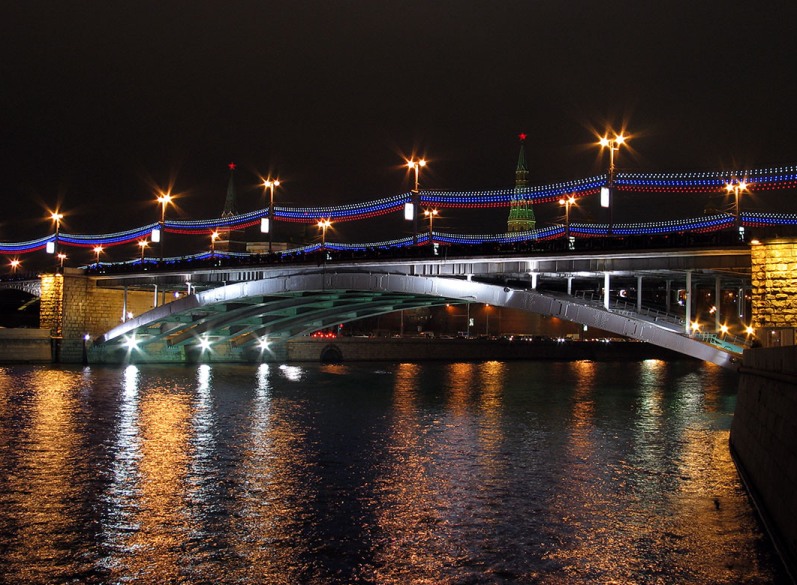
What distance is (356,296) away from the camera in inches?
2110

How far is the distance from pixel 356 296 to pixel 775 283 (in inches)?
1041

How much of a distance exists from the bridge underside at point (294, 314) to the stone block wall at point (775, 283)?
2.20 metres

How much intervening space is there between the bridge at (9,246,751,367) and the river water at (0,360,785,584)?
13.6 feet

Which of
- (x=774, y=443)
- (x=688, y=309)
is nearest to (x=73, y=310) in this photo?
(x=688, y=309)

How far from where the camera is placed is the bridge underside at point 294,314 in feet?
121

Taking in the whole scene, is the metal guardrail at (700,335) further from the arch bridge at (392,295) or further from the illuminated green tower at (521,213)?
the illuminated green tower at (521,213)

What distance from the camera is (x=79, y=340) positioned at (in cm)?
6631

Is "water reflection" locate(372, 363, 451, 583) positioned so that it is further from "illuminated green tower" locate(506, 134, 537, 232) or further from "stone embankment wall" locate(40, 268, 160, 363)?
"illuminated green tower" locate(506, 134, 537, 232)

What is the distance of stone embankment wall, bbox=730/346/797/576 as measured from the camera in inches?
541

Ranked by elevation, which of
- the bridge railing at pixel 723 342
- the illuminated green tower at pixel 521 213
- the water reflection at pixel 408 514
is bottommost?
the water reflection at pixel 408 514

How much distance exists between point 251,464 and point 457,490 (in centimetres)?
615

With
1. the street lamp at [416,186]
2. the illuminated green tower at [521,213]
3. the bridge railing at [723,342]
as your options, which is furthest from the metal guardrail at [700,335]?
the illuminated green tower at [521,213]

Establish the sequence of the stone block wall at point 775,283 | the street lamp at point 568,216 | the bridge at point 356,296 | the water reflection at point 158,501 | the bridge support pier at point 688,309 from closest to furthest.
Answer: the water reflection at point 158,501, the stone block wall at point 775,283, the bridge support pier at point 688,309, the bridge at point 356,296, the street lamp at point 568,216

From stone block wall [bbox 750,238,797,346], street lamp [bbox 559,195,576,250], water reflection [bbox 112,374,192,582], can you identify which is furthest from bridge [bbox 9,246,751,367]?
water reflection [bbox 112,374,192,582]
